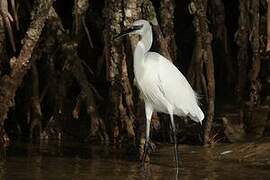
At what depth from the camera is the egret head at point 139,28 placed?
646 centimetres

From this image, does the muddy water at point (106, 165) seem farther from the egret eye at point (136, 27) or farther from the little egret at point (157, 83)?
the egret eye at point (136, 27)

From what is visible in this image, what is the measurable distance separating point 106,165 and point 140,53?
99 centimetres

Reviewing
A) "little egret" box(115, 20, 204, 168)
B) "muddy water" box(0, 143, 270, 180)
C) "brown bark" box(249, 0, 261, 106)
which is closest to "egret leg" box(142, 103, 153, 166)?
"little egret" box(115, 20, 204, 168)

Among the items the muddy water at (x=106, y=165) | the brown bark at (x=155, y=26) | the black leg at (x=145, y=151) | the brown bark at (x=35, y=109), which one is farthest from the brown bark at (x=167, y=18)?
the brown bark at (x=35, y=109)

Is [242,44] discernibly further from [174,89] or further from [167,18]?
[174,89]

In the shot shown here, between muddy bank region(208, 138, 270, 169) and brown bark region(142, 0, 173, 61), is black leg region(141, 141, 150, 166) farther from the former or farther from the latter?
brown bark region(142, 0, 173, 61)

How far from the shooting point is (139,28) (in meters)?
6.50

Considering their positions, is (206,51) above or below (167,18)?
below

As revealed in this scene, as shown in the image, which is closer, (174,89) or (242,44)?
(174,89)

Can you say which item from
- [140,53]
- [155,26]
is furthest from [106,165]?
[155,26]

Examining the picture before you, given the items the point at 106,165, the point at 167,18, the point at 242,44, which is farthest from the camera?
the point at 242,44

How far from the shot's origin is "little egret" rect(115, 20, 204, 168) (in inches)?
259

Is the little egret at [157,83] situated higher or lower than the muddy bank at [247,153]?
higher

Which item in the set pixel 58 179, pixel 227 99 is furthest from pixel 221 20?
pixel 58 179
